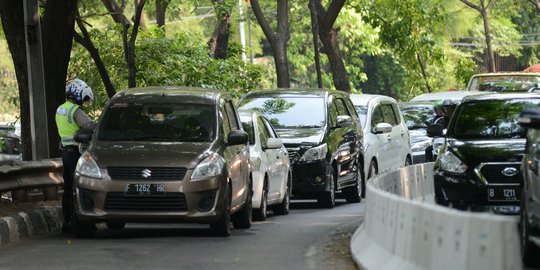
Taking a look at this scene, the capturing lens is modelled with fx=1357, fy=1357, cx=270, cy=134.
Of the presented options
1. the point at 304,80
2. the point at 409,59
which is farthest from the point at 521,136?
the point at 304,80

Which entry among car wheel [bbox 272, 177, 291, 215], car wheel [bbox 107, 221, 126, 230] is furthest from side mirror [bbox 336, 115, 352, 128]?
car wheel [bbox 107, 221, 126, 230]

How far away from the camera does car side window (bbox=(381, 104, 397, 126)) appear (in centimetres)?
2635

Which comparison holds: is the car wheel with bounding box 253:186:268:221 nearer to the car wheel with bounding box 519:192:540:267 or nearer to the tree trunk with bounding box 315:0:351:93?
the car wheel with bounding box 519:192:540:267

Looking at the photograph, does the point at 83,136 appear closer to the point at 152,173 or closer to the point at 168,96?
the point at 152,173

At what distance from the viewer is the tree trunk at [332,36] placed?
118 ft

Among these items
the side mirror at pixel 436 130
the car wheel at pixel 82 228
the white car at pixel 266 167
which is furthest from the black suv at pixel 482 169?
the car wheel at pixel 82 228

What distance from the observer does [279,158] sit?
19500 millimetres

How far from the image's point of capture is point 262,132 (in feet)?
63.6

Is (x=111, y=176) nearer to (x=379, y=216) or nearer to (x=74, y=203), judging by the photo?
(x=74, y=203)

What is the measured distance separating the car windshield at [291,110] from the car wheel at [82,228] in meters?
6.58

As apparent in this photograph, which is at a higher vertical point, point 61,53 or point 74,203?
point 61,53

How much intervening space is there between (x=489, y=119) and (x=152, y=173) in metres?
4.53

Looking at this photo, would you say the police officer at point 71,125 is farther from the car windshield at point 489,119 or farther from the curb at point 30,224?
the car windshield at point 489,119

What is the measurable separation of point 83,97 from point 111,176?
1361 mm
